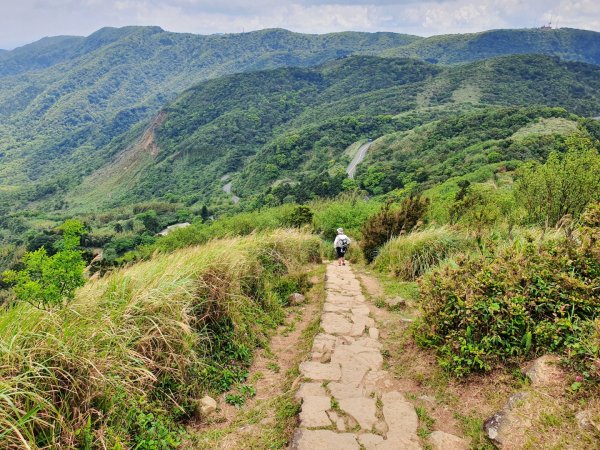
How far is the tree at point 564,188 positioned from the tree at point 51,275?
9.05 metres

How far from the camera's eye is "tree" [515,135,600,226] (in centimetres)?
893

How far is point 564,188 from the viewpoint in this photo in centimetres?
927

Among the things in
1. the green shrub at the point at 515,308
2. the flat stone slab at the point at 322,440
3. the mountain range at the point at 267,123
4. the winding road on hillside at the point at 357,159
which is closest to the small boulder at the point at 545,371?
the green shrub at the point at 515,308

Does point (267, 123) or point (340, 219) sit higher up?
point (267, 123)

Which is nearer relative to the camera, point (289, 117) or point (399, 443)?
point (399, 443)

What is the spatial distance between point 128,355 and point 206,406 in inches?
35.0

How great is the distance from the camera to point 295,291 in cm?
715

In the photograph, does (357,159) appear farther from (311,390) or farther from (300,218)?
(311,390)

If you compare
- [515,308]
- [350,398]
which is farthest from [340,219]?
[350,398]

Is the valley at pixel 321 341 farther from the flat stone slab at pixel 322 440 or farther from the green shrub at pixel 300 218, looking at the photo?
→ the green shrub at pixel 300 218

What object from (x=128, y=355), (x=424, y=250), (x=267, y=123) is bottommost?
(x=424, y=250)

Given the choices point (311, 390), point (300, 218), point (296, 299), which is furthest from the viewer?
point (300, 218)

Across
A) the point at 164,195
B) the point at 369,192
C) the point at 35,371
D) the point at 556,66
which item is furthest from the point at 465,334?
the point at 556,66

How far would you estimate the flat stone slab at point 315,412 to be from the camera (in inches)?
131
